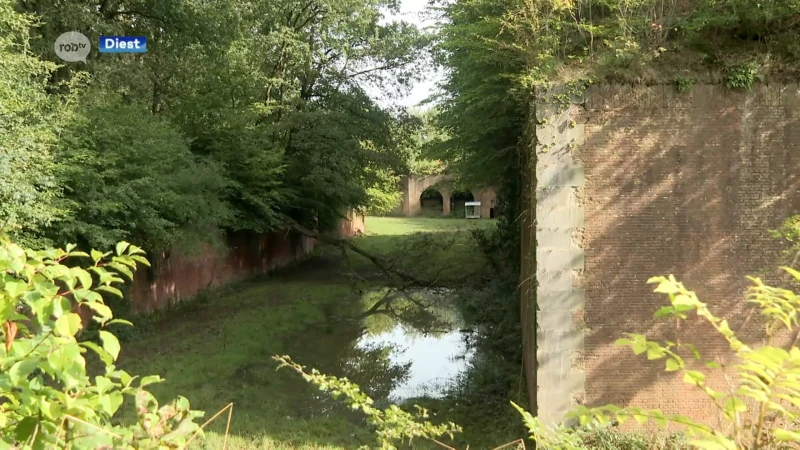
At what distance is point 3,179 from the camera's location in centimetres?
788

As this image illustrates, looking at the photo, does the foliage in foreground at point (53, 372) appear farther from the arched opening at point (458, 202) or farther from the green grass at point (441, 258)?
the arched opening at point (458, 202)

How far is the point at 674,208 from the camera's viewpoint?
22.3 ft

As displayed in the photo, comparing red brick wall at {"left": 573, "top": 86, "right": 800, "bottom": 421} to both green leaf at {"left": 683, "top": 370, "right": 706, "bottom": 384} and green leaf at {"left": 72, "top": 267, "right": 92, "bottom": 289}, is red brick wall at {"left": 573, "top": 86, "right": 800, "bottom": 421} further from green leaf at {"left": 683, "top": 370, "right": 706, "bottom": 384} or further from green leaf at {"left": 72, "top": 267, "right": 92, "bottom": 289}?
green leaf at {"left": 72, "top": 267, "right": 92, "bottom": 289}

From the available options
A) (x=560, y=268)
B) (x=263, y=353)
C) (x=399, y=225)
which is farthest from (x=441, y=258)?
(x=399, y=225)

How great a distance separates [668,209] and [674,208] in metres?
0.07

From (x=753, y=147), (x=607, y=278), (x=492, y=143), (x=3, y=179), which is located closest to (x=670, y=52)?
(x=753, y=147)

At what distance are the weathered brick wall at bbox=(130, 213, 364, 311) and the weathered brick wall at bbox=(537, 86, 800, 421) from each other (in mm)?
10947

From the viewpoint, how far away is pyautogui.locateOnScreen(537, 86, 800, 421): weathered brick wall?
666cm

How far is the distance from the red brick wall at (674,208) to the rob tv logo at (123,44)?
12371 mm

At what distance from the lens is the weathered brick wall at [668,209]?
6656 millimetres

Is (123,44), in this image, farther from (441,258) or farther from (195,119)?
(441,258)

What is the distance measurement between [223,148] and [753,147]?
13.8 metres

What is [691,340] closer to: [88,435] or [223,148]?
[88,435]

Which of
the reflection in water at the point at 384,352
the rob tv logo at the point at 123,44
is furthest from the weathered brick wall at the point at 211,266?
the rob tv logo at the point at 123,44
